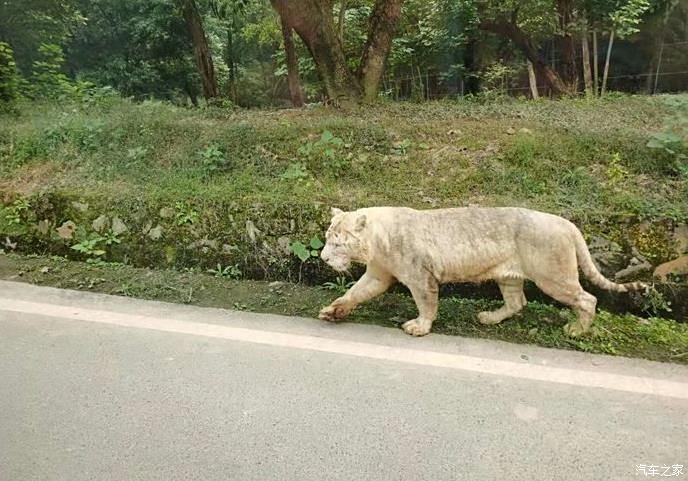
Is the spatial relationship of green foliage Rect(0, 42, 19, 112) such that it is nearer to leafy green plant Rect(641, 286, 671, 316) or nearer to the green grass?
the green grass

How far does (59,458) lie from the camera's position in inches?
109

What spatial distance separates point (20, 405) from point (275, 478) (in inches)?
66.4

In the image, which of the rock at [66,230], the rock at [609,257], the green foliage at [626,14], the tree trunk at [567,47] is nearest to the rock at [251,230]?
the rock at [66,230]

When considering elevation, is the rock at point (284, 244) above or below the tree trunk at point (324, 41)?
below

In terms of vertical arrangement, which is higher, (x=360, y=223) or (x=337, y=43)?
(x=337, y=43)

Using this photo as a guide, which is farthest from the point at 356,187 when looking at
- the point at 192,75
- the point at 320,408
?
the point at 192,75

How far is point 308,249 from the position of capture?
4.93 metres

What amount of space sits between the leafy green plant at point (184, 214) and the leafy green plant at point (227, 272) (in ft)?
1.82

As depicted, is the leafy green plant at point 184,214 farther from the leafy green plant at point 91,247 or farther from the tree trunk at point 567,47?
the tree trunk at point 567,47

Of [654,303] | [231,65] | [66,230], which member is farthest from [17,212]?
[231,65]

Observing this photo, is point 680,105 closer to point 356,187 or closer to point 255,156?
point 356,187

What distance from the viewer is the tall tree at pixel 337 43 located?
7.40 meters

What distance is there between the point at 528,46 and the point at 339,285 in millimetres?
→ 8048

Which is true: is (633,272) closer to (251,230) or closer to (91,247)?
(251,230)
